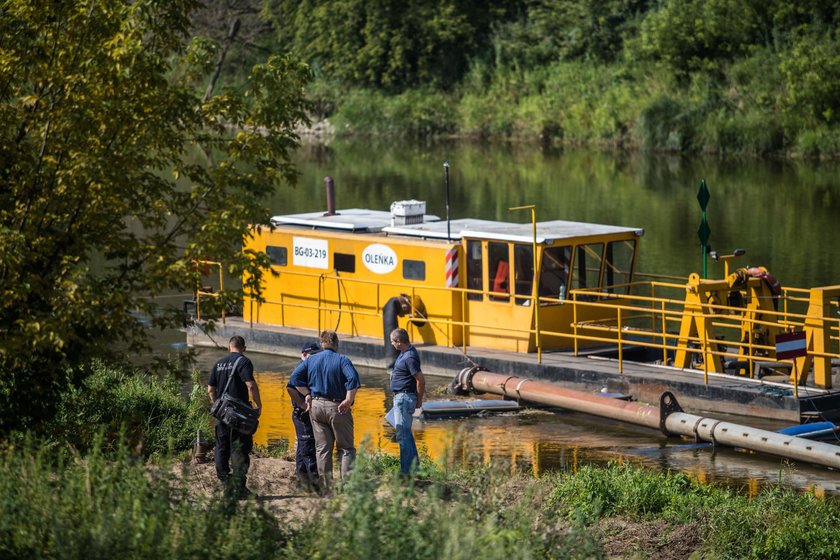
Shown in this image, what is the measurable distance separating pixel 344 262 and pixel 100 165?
11992 millimetres

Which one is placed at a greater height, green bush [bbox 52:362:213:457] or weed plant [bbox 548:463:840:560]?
green bush [bbox 52:362:213:457]

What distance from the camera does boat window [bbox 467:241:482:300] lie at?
22375 millimetres

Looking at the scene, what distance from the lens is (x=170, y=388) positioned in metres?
18.6

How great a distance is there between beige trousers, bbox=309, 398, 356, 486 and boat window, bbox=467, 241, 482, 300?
28.6 feet

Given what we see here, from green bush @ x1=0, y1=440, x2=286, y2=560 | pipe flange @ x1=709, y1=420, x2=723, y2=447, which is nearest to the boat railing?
pipe flange @ x1=709, y1=420, x2=723, y2=447

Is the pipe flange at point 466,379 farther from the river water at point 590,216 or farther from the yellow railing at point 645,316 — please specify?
the yellow railing at point 645,316

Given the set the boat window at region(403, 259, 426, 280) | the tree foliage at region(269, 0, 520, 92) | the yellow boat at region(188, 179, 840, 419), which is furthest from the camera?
the tree foliage at region(269, 0, 520, 92)

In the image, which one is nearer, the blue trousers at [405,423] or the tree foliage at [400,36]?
the blue trousers at [405,423]

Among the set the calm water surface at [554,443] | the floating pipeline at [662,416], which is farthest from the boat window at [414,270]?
the floating pipeline at [662,416]

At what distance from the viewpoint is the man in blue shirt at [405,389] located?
14.5m

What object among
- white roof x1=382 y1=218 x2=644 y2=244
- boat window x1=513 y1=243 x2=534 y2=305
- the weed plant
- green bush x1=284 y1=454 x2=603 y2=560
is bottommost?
the weed plant

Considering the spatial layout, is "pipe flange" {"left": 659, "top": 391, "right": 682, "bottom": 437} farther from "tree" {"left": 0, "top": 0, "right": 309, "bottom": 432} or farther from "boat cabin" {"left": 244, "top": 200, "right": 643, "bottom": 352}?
"tree" {"left": 0, "top": 0, "right": 309, "bottom": 432}

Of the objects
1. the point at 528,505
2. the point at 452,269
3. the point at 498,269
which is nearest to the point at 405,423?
the point at 528,505

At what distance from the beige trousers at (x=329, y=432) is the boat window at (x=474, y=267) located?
872 cm
